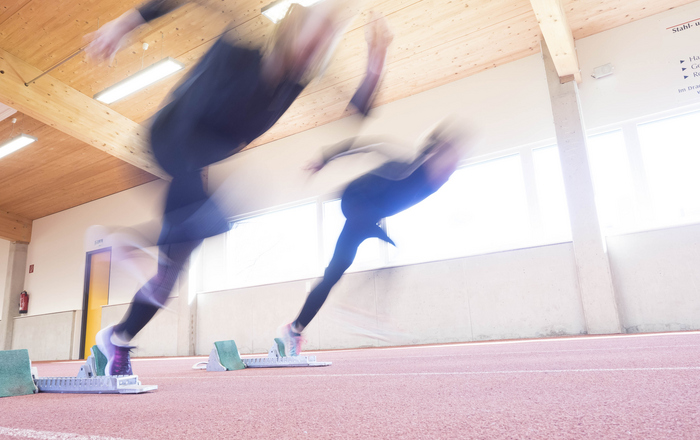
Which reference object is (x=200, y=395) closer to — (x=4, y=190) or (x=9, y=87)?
(x=9, y=87)

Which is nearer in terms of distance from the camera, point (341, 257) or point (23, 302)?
point (341, 257)

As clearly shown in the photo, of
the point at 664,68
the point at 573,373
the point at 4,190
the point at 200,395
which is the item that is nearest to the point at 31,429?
the point at 200,395

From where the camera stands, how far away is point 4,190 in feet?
A: 30.4

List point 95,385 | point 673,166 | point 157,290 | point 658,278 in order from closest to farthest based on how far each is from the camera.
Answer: point 157,290 → point 95,385 → point 658,278 → point 673,166

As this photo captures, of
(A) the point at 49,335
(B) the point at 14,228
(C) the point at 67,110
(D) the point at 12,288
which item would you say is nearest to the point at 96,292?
Answer: (A) the point at 49,335

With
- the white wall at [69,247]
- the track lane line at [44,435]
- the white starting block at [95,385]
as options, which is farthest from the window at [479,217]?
the white wall at [69,247]

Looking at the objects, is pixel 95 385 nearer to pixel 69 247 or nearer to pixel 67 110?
pixel 67 110

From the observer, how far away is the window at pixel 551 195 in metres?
5.32

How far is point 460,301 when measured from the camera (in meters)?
5.50

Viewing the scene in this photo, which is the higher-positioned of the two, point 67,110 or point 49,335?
point 67,110

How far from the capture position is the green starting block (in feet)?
6.65

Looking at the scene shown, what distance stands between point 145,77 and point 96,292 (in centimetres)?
556

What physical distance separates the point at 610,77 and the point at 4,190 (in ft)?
34.7

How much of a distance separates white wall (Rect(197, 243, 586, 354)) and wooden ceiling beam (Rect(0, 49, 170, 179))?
2916 mm
